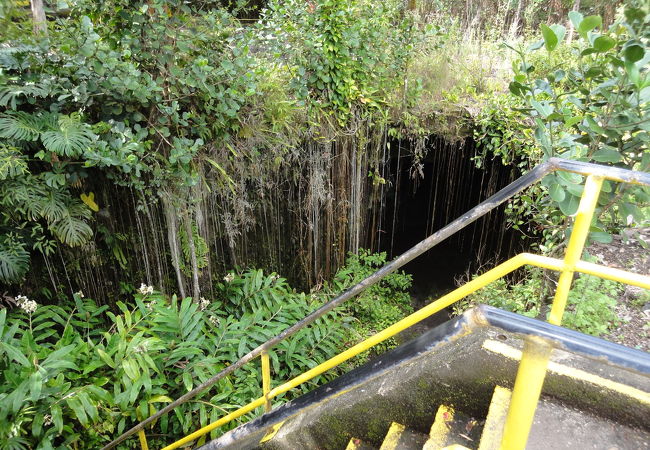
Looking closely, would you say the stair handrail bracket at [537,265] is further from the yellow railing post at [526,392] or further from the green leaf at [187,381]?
the green leaf at [187,381]

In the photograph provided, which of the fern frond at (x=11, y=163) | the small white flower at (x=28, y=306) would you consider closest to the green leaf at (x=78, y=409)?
the small white flower at (x=28, y=306)

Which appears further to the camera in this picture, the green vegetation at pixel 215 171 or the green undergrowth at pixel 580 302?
the green undergrowth at pixel 580 302

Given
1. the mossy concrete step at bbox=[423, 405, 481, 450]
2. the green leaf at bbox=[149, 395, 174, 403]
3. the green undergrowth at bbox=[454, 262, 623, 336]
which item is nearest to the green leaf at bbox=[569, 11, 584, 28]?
the mossy concrete step at bbox=[423, 405, 481, 450]

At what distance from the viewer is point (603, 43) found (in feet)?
6.12

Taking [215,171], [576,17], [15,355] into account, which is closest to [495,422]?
[576,17]

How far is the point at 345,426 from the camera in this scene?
1835 millimetres

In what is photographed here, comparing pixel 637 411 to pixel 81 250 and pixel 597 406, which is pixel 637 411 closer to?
pixel 597 406

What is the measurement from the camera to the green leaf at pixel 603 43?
184 cm

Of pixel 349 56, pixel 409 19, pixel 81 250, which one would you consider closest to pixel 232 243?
pixel 81 250

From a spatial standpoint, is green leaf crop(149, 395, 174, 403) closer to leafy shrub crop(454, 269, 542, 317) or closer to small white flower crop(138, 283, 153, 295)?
small white flower crop(138, 283, 153, 295)

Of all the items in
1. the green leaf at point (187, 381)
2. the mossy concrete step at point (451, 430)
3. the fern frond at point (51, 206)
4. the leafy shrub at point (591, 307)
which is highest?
the fern frond at point (51, 206)

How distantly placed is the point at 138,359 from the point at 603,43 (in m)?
A: 3.56

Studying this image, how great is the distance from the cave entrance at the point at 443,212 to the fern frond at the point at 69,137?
4.60 metres

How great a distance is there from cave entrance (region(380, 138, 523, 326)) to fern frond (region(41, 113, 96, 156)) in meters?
4.60
